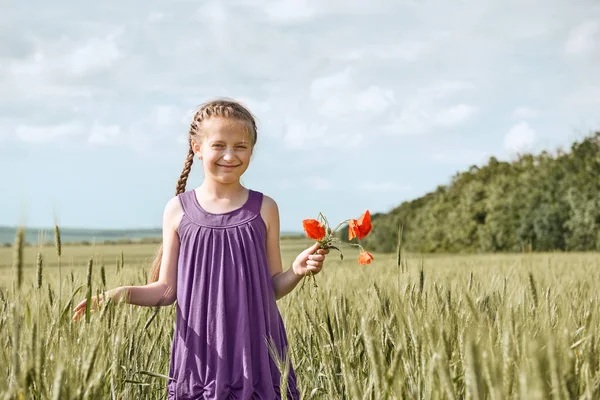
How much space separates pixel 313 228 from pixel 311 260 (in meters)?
0.14

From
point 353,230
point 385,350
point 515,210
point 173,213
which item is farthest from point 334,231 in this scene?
point 515,210

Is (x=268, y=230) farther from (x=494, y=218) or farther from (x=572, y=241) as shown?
(x=494, y=218)

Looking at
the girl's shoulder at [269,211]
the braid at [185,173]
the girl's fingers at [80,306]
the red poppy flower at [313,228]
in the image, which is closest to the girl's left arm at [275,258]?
the girl's shoulder at [269,211]

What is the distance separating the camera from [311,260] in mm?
1967

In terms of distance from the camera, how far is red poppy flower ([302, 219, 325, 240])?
1.86 m

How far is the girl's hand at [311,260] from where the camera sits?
194 centimetres

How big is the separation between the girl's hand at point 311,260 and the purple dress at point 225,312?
191 mm

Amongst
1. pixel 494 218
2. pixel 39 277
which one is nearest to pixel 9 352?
pixel 39 277

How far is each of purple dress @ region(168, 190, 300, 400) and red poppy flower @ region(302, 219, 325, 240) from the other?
13.4 inches

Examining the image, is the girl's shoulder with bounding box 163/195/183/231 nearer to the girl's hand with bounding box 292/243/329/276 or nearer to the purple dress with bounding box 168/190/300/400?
the purple dress with bounding box 168/190/300/400

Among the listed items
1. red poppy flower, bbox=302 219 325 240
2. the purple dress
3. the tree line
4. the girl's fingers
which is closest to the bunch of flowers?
red poppy flower, bbox=302 219 325 240

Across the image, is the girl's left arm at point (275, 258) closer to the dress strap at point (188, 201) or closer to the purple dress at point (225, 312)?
the purple dress at point (225, 312)

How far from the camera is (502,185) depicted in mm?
22609

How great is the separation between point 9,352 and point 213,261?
709 mm
